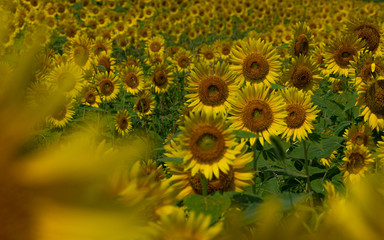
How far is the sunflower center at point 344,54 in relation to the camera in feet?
12.1

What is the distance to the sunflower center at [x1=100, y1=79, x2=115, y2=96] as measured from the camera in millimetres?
4906

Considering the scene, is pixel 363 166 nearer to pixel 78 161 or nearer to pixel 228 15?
pixel 78 161

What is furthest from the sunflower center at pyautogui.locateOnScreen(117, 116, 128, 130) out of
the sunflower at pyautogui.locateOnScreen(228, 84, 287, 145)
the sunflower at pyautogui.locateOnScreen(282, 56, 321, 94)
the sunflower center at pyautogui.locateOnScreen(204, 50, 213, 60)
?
the sunflower center at pyautogui.locateOnScreen(204, 50, 213, 60)

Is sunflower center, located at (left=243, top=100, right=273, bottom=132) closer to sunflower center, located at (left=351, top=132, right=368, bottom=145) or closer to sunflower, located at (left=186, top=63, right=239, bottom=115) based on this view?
sunflower, located at (left=186, top=63, right=239, bottom=115)

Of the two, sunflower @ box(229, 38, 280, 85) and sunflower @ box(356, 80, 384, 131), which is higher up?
sunflower @ box(229, 38, 280, 85)

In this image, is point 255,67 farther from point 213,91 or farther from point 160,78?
point 160,78

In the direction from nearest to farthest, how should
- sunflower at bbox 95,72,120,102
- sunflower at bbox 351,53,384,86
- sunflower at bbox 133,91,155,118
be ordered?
sunflower at bbox 351,53,384,86
sunflower at bbox 95,72,120,102
sunflower at bbox 133,91,155,118

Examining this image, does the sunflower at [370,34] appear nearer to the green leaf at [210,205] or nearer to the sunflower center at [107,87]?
the sunflower center at [107,87]

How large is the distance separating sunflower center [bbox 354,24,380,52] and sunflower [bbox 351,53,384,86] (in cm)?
60

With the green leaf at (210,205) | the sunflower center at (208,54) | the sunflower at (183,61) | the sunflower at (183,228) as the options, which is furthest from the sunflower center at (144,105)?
the sunflower at (183,228)

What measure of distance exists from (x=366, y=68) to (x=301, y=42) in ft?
2.26

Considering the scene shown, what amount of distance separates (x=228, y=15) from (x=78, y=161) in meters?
14.1

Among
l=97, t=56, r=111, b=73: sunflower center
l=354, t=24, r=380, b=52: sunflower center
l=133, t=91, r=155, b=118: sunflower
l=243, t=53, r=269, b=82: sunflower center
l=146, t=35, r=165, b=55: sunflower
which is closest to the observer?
l=243, t=53, r=269, b=82: sunflower center

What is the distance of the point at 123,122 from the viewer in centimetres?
454
